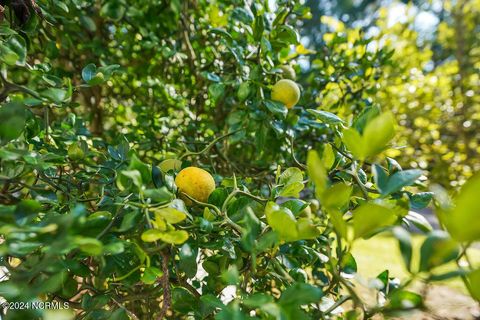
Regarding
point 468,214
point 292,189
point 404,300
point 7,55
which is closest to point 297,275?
point 292,189

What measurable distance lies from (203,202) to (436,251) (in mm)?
386

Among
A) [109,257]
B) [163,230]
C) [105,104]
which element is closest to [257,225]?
[163,230]

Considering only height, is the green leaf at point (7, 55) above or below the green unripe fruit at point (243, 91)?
above

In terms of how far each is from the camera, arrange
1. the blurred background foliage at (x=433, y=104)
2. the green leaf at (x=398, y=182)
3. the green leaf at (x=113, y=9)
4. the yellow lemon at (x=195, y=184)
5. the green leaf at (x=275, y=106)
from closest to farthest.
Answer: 1. the green leaf at (x=398, y=182)
2. the yellow lemon at (x=195, y=184)
3. the green leaf at (x=275, y=106)
4. the green leaf at (x=113, y=9)
5. the blurred background foliage at (x=433, y=104)

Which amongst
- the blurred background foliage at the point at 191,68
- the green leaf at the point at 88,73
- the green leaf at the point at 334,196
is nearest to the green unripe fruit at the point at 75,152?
the green leaf at the point at 88,73

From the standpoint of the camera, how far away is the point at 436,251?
292 millimetres

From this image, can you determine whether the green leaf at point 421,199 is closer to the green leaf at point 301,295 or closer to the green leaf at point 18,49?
the green leaf at point 301,295

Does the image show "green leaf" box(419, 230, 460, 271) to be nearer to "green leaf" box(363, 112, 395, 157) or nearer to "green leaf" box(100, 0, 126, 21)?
"green leaf" box(363, 112, 395, 157)

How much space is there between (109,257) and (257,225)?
0.22 metres

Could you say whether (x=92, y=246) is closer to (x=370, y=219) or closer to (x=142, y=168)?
(x=142, y=168)

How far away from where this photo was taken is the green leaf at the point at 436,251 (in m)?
0.28

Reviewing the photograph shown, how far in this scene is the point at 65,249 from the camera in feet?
1.07

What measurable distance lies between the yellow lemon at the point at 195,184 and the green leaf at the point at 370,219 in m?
0.33

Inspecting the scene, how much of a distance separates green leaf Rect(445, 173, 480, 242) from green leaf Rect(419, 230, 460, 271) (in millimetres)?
21
